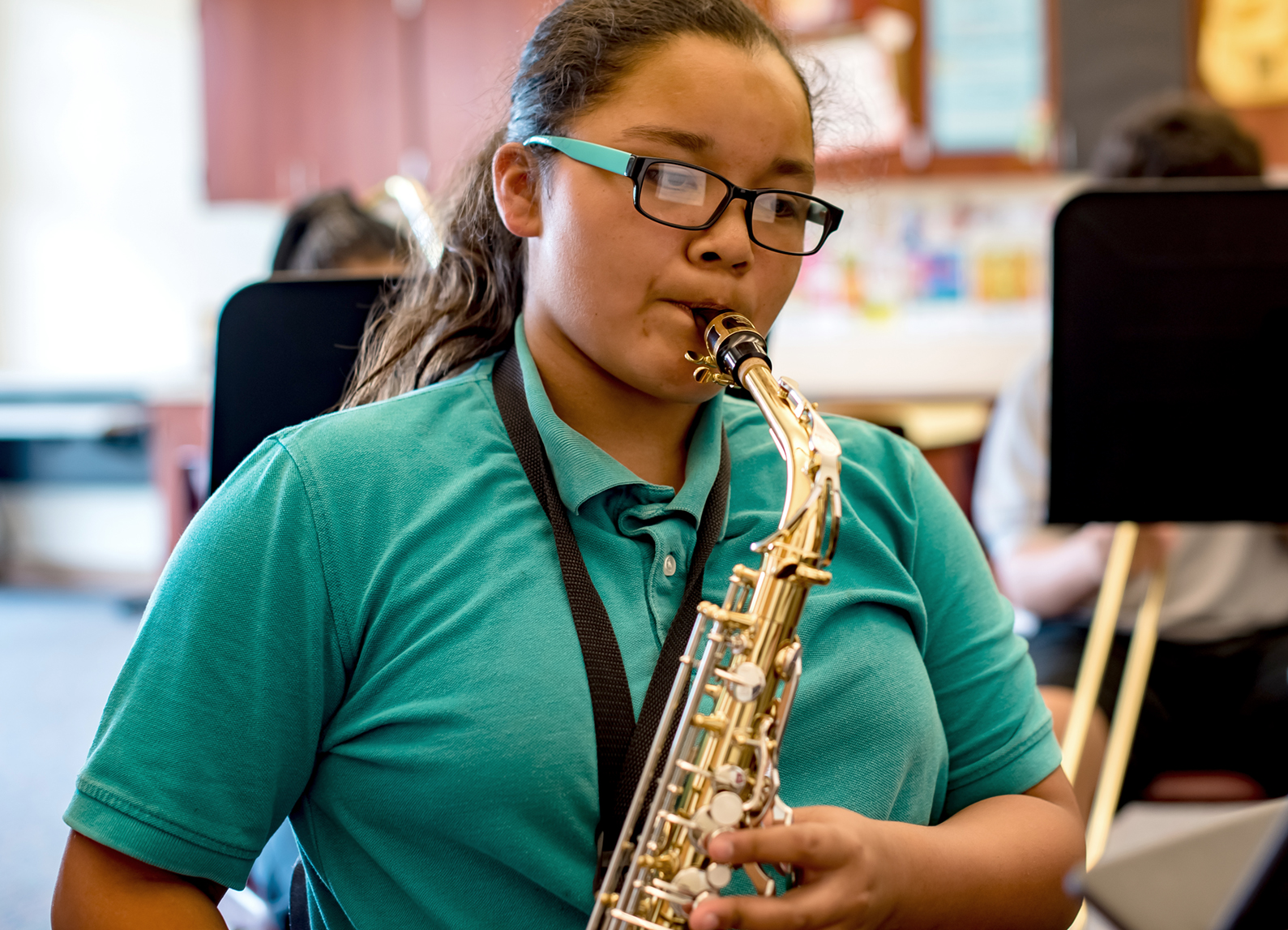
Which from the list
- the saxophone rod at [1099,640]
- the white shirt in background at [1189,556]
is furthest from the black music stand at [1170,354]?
the white shirt in background at [1189,556]

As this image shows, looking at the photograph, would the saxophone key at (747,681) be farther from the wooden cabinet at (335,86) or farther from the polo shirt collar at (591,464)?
the wooden cabinet at (335,86)

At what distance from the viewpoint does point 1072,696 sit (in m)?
1.67

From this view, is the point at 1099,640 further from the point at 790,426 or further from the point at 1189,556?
the point at 790,426

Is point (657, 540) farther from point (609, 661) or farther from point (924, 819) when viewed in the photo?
point (924, 819)

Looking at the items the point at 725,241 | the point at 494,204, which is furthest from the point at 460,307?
the point at 725,241

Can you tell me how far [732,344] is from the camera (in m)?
0.84

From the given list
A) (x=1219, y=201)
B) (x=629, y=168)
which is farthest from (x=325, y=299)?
(x=1219, y=201)

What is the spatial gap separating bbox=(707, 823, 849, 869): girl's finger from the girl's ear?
51 centimetres

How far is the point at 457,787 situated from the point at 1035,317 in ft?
13.5

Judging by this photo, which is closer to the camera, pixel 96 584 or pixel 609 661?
pixel 609 661

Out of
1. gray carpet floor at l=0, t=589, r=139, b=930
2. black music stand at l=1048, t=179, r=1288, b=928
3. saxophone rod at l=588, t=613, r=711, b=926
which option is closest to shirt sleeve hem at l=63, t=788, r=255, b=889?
saxophone rod at l=588, t=613, r=711, b=926

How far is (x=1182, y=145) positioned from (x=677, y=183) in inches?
56.2

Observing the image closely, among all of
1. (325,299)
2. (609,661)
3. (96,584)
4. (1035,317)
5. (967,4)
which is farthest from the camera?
(96,584)

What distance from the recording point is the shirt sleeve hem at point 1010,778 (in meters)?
0.92
